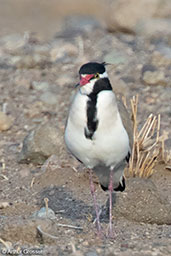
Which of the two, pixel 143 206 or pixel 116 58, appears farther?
pixel 116 58

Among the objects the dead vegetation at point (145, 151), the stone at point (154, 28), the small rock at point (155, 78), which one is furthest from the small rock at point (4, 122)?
the stone at point (154, 28)

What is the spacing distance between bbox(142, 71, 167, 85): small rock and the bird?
4.11m

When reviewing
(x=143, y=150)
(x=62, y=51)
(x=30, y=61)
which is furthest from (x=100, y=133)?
(x=62, y=51)

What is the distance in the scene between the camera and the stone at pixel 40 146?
6.51 metres

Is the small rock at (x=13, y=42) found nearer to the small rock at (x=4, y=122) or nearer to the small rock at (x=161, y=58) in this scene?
the small rock at (x=161, y=58)

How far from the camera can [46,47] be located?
10.5m

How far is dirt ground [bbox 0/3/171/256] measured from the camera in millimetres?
4371

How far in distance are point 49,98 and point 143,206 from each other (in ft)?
11.7

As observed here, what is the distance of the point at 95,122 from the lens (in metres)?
4.27

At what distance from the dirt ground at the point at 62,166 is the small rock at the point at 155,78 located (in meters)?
0.08

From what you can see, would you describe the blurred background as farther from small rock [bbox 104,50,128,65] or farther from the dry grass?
the dry grass

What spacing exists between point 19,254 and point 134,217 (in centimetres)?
131

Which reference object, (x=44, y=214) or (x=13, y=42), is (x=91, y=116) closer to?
(x=44, y=214)

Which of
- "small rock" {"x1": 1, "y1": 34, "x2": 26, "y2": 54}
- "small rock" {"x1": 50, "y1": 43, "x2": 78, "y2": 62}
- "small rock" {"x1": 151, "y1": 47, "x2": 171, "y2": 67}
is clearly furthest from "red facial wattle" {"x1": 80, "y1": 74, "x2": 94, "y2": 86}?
"small rock" {"x1": 1, "y1": 34, "x2": 26, "y2": 54}
